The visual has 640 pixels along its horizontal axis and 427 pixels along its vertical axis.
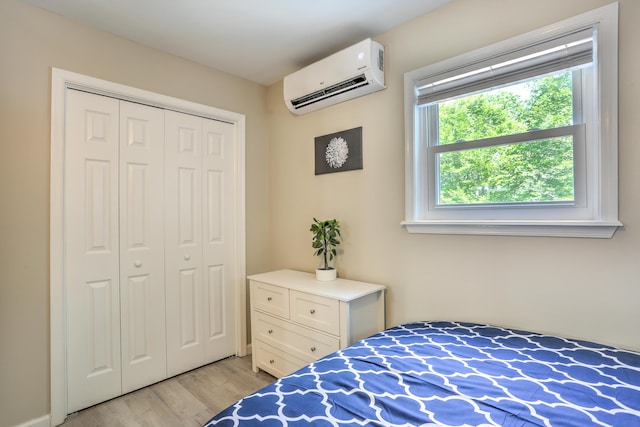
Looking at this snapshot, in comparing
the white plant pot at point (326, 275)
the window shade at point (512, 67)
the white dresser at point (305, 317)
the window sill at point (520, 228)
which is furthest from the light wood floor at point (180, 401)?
the window shade at point (512, 67)

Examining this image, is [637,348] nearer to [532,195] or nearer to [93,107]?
[532,195]

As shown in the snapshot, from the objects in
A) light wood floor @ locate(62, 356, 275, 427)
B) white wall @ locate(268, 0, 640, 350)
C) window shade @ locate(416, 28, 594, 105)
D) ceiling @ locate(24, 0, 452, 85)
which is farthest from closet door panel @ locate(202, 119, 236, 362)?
window shade @ locate(416, 28, 594, 105)

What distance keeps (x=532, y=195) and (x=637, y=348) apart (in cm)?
77

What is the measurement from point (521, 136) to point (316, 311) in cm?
152

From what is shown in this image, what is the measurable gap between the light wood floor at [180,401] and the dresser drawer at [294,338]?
0.35 meters

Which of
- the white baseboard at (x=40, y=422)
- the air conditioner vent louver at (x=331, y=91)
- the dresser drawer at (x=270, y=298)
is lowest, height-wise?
the white baseboard at (x=40, y=422)

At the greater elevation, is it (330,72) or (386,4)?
(386,4)

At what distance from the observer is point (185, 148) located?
2.45 m

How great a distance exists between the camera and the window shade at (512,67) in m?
1.46

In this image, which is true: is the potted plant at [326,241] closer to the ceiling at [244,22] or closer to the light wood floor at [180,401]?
the light wood floor at [180,401]

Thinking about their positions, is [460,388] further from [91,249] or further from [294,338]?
[91,249]

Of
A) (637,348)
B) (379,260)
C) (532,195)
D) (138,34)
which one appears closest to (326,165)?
(379,260)

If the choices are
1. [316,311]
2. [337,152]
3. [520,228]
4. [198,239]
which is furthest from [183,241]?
[520,228]

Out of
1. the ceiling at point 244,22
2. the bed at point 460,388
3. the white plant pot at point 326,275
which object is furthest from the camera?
the white plant pot at point 326,275
